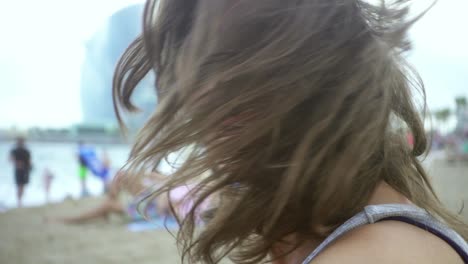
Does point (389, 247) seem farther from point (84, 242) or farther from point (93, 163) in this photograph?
point (93, 163)

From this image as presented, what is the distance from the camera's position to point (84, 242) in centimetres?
425

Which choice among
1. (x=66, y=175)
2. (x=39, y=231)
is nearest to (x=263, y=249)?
(x=39, y=231)

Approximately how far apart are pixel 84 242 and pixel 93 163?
570cm

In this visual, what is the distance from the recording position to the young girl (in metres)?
0.57

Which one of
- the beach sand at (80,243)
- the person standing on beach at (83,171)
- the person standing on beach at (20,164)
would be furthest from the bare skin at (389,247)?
the person standing on beach at (83,171)

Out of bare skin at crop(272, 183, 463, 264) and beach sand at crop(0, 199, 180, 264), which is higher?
bare skin at crop(272, 183, 463, 264)

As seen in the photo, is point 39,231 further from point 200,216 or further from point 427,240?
point 427,240

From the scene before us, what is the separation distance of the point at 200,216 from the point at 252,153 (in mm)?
296

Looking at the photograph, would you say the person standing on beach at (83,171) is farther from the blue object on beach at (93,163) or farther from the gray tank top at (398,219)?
the gray tank top at (398,219)

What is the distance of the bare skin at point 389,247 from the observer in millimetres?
467

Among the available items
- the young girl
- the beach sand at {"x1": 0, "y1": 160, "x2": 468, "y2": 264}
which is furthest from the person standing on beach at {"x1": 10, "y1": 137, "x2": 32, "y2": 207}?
the young girl

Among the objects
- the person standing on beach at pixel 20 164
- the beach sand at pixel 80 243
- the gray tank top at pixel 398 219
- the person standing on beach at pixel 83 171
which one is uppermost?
the gray tank top at pixel 398 219

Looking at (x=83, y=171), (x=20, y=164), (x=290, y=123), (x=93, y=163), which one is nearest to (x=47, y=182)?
(x=83, y=171)

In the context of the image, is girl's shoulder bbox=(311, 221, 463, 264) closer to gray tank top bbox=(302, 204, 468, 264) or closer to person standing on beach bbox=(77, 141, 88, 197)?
gray tank top bbox=(302, 204, 468, 264)
